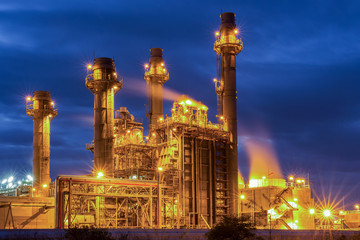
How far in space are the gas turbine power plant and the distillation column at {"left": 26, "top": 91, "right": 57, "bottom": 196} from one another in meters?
0.16

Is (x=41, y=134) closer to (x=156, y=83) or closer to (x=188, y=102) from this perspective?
(x=156, y=83)

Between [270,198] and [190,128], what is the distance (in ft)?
51.7

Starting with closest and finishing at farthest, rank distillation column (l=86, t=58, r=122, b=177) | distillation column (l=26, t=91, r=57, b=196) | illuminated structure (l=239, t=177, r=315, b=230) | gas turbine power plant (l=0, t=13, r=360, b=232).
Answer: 1. gas turbine power plant (l=0, t=13, r=360, b=232)
2. distillation column (l=86, t=58, r=122, b=177)
3. illuminated structure (l=239, t=177, r=315, b=230)
4. distillation column (l=26, t=91, r=57, b=196)

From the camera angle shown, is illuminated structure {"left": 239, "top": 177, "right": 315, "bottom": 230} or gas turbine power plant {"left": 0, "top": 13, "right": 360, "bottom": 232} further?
illuminated structure {"left": 239, "top": 177, "right": 315, "bottom": 230}

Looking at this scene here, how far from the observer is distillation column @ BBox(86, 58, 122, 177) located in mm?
71875

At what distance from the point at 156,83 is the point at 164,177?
23.1m

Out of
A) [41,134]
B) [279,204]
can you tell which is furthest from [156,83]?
[279,204]

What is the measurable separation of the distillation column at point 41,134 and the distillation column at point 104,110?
14.4 m

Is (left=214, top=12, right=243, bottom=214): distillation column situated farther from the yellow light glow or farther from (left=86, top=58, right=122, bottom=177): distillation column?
(left=86, top=58, right=122, bottom=177): distillation column

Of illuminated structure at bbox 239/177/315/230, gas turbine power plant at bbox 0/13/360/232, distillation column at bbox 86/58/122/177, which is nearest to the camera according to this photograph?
gas turbine power plant at bbox 0/13/360/232

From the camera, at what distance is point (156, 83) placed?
8700 cm

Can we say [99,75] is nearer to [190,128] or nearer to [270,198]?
[190,128]

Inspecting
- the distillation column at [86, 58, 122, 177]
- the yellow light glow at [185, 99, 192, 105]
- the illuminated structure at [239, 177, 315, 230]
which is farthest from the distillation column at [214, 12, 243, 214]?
the distillation column at [86, 58, 122, 177]

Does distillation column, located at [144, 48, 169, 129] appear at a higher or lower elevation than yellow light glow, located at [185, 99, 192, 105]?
higher
